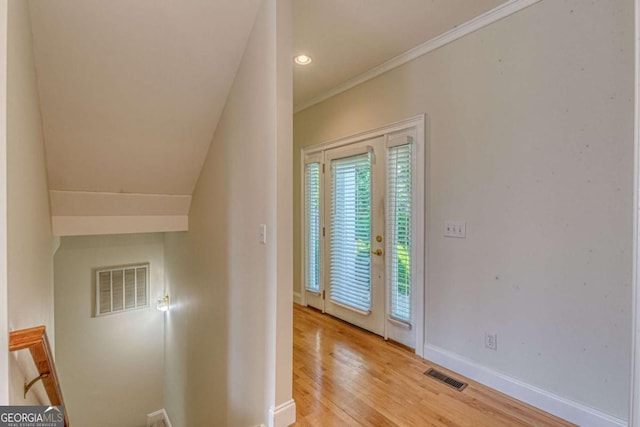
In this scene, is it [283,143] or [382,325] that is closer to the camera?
[283,143]

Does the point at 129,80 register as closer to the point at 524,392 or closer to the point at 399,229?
the point at 399,229

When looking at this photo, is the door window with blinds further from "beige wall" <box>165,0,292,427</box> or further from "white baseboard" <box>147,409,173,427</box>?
"white baseboard" <box>147,409,173,427</box>

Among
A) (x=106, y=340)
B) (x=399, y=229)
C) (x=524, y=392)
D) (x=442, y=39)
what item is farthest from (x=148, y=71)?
(x=106, y=340)

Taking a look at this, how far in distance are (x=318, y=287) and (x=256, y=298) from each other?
1.78 metres

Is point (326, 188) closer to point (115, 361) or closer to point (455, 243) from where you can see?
point (455, 243)

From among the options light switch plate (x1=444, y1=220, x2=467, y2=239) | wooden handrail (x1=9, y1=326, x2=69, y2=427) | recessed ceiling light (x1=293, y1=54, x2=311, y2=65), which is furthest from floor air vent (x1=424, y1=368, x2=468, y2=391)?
recessed ceiling light (x1=293, y1=54, x2=311, y2=65)

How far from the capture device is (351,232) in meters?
3.19

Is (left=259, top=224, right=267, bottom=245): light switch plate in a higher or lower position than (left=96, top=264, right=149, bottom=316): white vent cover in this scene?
higher

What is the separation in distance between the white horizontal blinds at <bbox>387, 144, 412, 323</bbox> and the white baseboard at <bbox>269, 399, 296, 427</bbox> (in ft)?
4.28

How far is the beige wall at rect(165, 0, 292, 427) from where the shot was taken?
1.73 meters

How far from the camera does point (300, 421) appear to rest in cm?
180

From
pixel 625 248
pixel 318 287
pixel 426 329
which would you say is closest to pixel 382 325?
pixel 426 329

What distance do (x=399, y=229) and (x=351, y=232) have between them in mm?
613

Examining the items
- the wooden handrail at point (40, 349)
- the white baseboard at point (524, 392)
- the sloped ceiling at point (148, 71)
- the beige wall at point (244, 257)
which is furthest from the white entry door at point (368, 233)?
the wooden handrail at point (40, 349)
